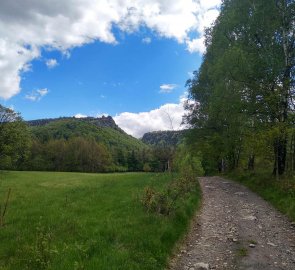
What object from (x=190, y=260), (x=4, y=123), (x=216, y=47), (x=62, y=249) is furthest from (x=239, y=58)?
(x=4, y=123)

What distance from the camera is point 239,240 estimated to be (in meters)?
12.8

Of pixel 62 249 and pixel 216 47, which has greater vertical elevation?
pixel 216 47

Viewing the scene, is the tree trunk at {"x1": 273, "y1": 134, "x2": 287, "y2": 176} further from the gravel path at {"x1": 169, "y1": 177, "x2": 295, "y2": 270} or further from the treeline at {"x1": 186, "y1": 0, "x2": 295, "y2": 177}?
the gravel path at {"x1": 169, "y1": 177, "x2": 295, "y2": 270}

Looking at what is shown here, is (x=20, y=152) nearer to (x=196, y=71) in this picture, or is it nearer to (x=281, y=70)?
(x=196, y=71)

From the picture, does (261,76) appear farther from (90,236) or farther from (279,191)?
(90,236)

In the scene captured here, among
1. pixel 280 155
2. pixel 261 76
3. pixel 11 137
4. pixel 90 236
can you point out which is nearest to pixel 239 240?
pixel 90 236

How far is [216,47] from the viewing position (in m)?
37.0

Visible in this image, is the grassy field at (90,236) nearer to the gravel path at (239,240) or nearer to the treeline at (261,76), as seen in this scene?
the gravel path at (239,240)

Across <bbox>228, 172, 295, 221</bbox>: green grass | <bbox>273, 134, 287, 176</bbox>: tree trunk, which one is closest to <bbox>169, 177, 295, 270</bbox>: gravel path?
<bbox>228, 172, 295, 221</bbox>: green grass

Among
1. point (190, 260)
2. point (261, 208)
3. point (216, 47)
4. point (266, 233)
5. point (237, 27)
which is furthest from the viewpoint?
point (216, 47)

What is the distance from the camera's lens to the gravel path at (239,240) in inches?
415

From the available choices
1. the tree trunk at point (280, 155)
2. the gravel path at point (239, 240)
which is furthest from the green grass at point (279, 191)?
the tree trunk at point (280, 155)

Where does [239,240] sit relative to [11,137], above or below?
below

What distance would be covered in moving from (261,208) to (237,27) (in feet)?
58.3
